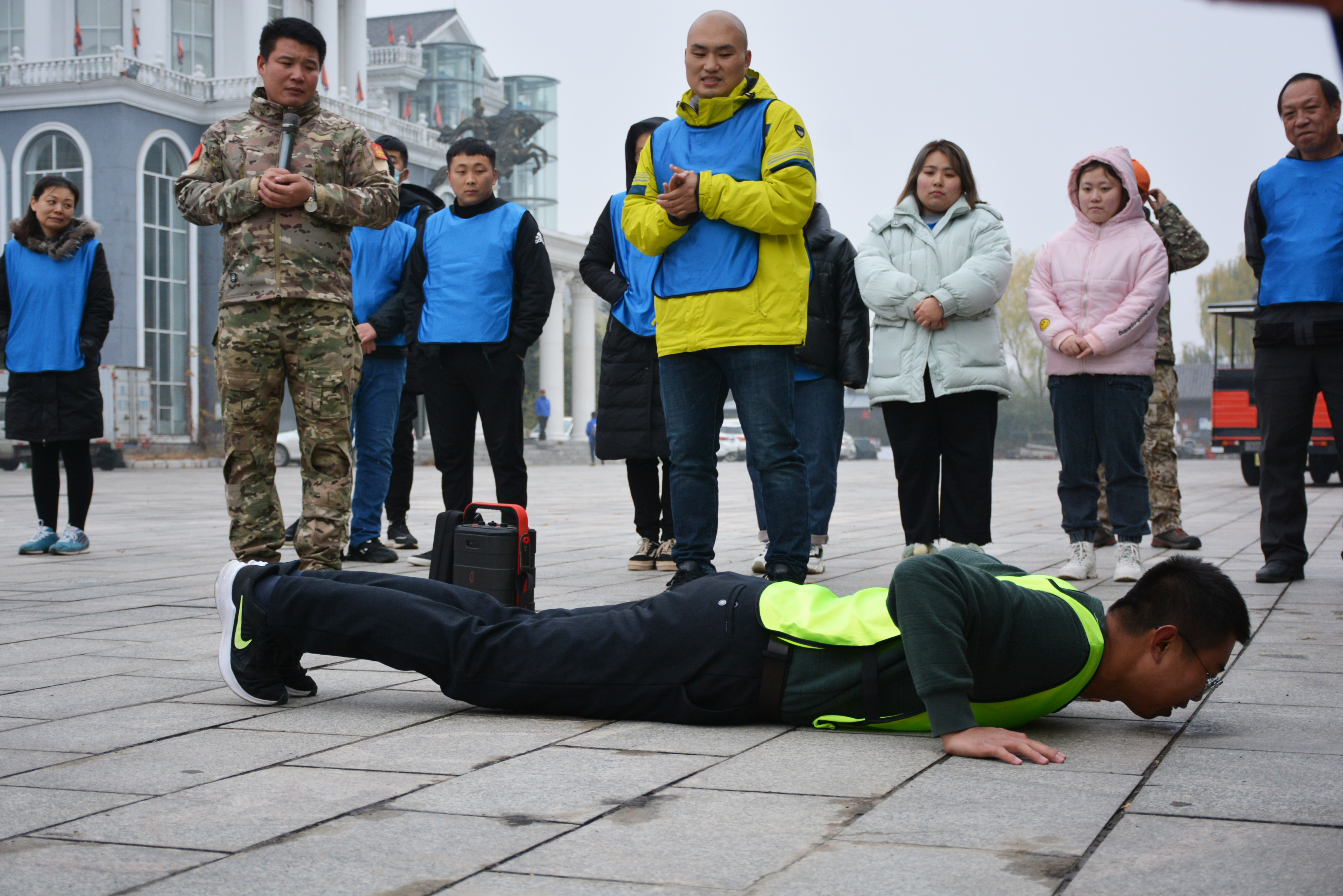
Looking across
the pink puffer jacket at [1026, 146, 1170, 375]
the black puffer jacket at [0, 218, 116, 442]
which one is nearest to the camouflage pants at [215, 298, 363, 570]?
the black puffer jacket at [0, 218, 116, 442]

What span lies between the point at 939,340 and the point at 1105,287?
0.91 meters

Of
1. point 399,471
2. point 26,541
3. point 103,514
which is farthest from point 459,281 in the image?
point 103,514

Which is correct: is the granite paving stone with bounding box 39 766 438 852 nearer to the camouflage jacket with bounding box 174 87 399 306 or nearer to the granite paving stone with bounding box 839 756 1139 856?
the granite paving stone with bounding box 839 756 1139 856

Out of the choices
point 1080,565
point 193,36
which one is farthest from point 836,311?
point 193,36

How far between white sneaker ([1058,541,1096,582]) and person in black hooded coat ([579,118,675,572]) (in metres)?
1.94

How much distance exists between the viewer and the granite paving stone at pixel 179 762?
2590 mm

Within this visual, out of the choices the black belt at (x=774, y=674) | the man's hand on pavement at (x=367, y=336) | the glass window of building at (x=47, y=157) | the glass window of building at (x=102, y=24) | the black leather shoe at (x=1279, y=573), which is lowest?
the black leather shoe at (x=1279, y=573)

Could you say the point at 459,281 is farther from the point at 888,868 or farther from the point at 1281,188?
the point at 888,868

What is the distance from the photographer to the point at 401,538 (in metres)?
8.16

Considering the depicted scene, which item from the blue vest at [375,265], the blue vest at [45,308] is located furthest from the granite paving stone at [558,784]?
the blue vest at [45,308]

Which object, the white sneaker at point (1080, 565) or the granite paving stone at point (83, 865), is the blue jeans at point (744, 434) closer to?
the white sneaker at point (1080, 565)

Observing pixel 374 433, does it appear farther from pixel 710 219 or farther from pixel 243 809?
pixel 243 809

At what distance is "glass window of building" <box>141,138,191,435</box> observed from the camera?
117 ft

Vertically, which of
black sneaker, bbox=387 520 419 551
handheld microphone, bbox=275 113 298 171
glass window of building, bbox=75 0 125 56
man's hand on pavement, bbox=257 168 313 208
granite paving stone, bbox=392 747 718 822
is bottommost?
black sneaker, bbox=387 520 419 551
